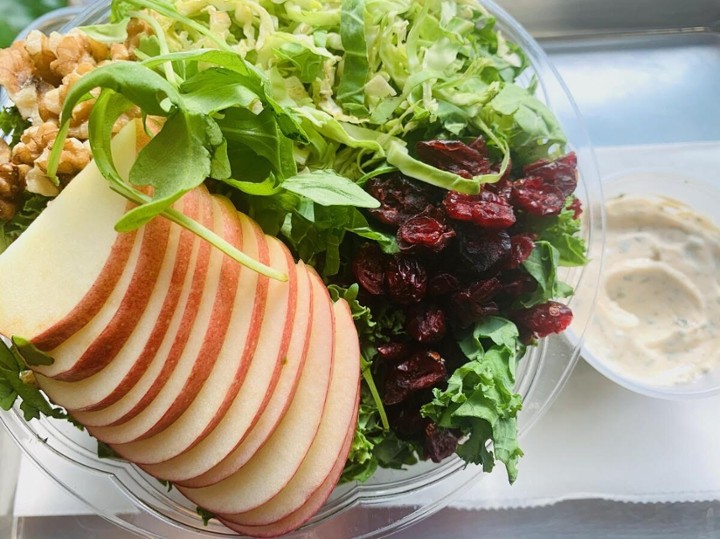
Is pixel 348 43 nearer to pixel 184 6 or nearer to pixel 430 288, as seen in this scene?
pixel 184 6

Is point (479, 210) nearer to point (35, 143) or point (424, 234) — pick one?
point (424, 234)

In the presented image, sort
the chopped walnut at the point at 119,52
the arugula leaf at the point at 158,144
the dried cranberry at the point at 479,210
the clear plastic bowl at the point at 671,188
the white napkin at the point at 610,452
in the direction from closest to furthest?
the arugula leaf at the point at 158,144
the dried cranberry at the point at 479,210
the chopped walnut at the point at 119,52
the white napkin at the point at 610,452
the clear plastic bowl at the point at 671,188

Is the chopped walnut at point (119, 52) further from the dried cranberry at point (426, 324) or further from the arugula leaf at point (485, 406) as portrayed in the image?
the arugula leaf at point (485, 406)

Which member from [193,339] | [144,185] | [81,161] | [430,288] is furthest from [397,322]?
[81,161]

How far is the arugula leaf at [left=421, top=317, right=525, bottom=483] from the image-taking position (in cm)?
131

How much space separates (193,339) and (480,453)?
2.06 ft

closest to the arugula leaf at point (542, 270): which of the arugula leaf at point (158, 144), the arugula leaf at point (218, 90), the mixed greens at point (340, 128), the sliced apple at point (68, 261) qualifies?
the mixed greens at point (340, 128)

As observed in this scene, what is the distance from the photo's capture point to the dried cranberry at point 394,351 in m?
1.41

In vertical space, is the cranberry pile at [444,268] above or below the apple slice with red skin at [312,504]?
above

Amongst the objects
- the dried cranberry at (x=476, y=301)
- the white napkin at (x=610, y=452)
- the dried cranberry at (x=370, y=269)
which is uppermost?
the dried cranberry at (x=370, y=269)

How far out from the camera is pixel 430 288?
1.43m

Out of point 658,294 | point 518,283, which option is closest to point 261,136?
point 518,283

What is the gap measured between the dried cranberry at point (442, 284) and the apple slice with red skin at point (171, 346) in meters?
0.50

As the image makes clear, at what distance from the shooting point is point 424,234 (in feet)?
4.51
